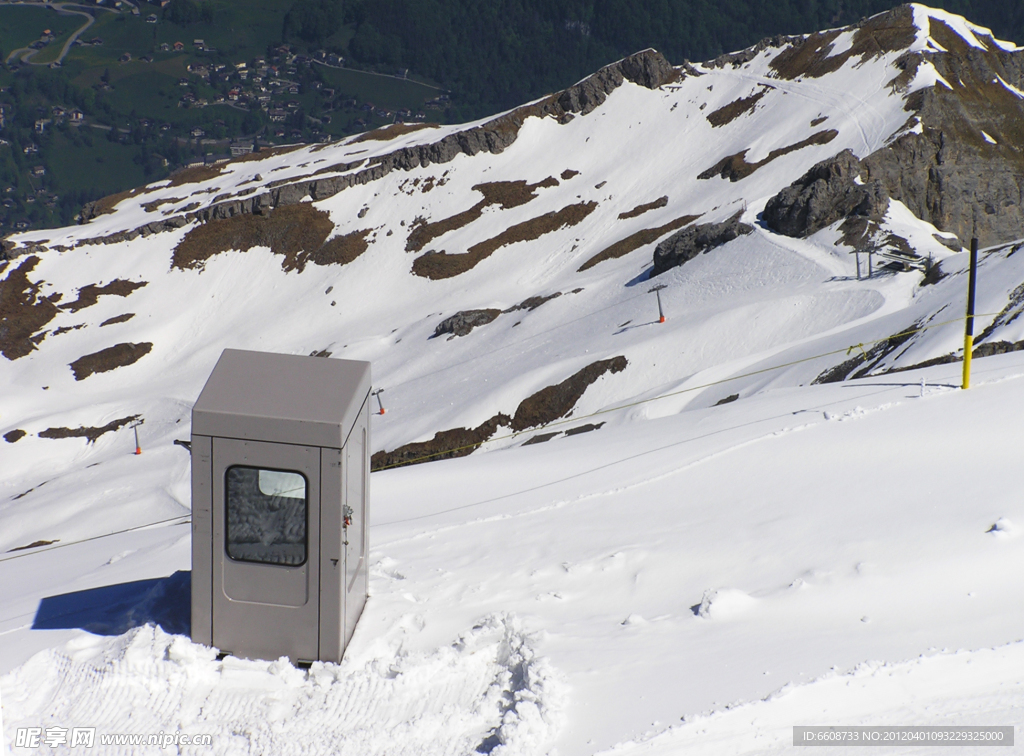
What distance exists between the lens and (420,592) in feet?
26.7

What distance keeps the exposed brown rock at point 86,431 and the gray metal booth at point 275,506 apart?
155 ft

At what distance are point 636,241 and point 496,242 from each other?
485 inches

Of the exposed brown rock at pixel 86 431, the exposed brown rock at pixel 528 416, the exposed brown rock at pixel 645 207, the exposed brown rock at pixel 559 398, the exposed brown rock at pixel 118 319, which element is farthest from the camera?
the exposed brown rock at pixel 118 319

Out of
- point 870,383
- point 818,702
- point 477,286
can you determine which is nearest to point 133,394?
point 477,286

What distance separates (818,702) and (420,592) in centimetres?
368

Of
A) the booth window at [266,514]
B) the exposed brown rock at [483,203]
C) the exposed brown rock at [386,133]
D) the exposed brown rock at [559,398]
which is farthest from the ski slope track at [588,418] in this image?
the exposed brown rock at [386,133]

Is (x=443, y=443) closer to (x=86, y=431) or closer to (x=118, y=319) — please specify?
(x=86, y=431)

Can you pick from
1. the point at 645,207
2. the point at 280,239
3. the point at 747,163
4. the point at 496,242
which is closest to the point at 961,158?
the point at 747,163

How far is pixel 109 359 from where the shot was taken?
196 ft

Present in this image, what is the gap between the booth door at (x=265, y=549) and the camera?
6.61 meters

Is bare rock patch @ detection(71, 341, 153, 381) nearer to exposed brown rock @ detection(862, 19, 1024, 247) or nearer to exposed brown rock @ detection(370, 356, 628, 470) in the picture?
exposed brown rock @ detection(370, 356, 628, 470)

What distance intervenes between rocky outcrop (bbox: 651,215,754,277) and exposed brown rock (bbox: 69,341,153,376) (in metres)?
37.0

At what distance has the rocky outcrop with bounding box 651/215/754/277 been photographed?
44156 mm

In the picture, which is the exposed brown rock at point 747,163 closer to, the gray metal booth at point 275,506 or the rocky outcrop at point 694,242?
the rocky outcrop at point 694,242
